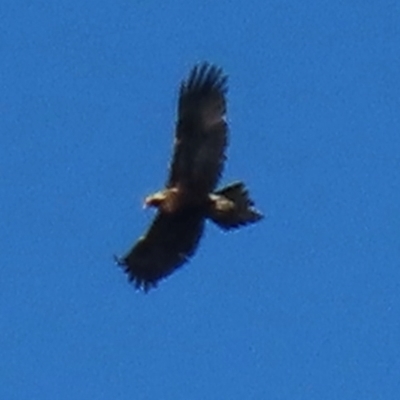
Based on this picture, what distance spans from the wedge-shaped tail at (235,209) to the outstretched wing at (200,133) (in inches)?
12.0

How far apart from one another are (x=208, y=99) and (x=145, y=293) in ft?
8.78

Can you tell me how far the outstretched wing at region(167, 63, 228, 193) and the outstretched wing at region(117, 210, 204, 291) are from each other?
493 millimetres

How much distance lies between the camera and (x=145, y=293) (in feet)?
223

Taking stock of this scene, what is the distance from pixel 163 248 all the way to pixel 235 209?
4.91ft

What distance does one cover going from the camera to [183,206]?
67188 millimetres

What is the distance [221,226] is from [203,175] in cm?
66

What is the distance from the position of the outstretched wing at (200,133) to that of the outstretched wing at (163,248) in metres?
0.49

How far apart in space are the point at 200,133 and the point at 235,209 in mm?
1015

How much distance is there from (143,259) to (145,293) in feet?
1.37

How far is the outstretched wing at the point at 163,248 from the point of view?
6750 cm

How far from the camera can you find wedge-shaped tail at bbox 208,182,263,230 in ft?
218

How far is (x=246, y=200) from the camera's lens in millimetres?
66625

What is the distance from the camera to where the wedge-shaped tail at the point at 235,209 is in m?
66.6

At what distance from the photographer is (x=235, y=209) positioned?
219 ft
